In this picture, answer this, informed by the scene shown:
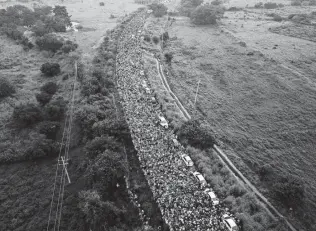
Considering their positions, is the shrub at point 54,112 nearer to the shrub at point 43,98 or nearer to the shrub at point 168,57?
the shrub at point 43,98

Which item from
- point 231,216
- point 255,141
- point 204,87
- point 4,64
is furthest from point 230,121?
point 4,64

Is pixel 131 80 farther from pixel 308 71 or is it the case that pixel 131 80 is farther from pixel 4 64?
pixel 308 71

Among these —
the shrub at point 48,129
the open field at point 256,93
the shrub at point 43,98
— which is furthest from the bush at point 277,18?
the shrub at point 48,129

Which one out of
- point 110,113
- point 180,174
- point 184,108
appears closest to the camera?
point 180,174

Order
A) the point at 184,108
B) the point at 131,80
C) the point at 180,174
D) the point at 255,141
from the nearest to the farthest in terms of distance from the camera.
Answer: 1. the point at 180,174
2. the point at 255,141
3. the point at 184,108
4. the point at 131,80

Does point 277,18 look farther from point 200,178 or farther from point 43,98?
point 43,98

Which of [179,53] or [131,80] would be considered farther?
[179,53]

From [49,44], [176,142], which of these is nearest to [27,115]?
[176,142]
